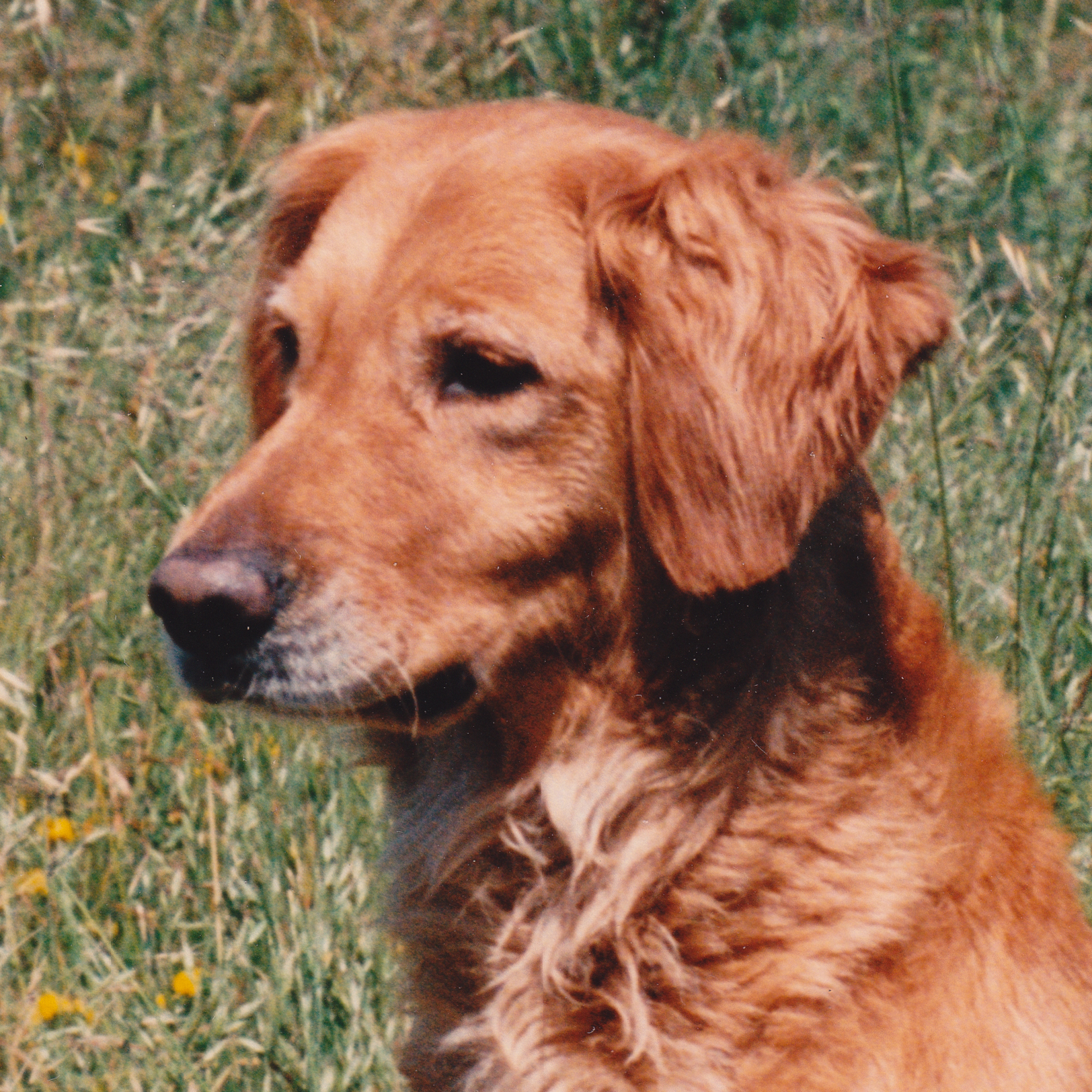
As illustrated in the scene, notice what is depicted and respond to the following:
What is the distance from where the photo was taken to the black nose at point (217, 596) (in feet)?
7.20

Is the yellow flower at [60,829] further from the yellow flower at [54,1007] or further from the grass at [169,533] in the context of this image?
the yellow flower at [54,1007]

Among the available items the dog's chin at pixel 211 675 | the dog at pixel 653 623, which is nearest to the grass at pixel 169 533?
the dog at pixel 653 623

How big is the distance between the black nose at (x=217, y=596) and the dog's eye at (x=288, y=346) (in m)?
0.57

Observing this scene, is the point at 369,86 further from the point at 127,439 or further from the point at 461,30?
the point at 127,439

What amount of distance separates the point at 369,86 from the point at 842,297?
3.25m

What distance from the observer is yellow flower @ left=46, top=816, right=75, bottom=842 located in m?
2.97

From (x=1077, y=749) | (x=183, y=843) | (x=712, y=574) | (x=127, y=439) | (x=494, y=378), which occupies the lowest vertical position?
(x=183, y=843)

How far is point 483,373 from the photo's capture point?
2381 millimetres

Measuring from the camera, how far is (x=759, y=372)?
2.36 m

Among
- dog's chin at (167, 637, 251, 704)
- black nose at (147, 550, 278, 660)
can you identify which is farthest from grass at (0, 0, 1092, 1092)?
black nose at (147, 550, 278, 660)

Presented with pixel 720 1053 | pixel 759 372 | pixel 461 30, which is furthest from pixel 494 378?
pixel 461 30

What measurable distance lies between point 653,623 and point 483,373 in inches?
18.8

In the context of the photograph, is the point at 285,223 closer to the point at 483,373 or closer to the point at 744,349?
the point at 483,373

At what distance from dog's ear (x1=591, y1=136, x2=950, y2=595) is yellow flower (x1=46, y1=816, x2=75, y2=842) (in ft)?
4.46
